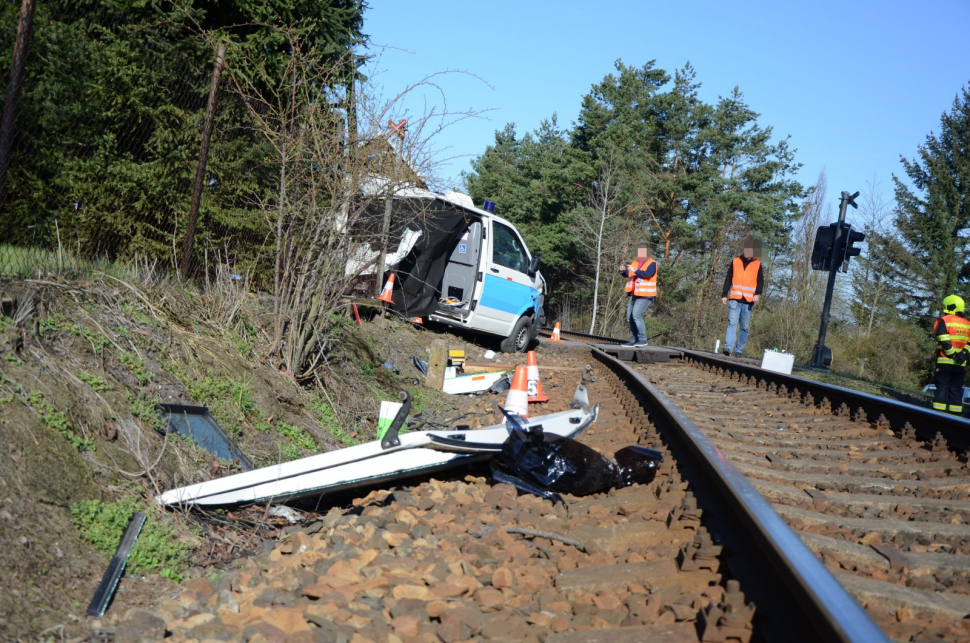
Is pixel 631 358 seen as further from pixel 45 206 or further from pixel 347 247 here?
pixel 45 206

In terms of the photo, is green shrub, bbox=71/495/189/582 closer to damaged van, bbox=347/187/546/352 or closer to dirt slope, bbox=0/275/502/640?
dirt slope, bbox=0/275/502/640

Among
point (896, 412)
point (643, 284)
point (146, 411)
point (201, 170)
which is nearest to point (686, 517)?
point (146, 411)

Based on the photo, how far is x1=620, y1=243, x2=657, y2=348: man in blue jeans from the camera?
13.6m

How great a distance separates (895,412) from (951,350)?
4910 millimetres

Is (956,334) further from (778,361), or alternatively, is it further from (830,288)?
(830,288)

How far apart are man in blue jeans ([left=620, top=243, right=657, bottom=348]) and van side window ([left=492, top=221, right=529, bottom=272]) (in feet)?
6.55

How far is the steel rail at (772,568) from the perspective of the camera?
7.14 ft

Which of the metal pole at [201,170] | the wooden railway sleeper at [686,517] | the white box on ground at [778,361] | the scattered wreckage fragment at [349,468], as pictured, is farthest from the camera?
the white box on ground at [778,361]

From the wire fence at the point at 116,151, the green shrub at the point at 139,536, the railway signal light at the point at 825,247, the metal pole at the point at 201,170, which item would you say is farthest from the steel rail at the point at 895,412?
the railway signal light at the point at 825,247

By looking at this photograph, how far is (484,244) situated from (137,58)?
18.5 ft

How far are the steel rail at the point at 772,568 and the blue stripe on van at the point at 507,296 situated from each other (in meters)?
7.87

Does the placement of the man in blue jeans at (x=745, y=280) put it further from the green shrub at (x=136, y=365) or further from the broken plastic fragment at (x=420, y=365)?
the green shrub at (x=136, y=365)

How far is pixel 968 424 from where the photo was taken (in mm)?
5453

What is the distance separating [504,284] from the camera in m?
12.4
